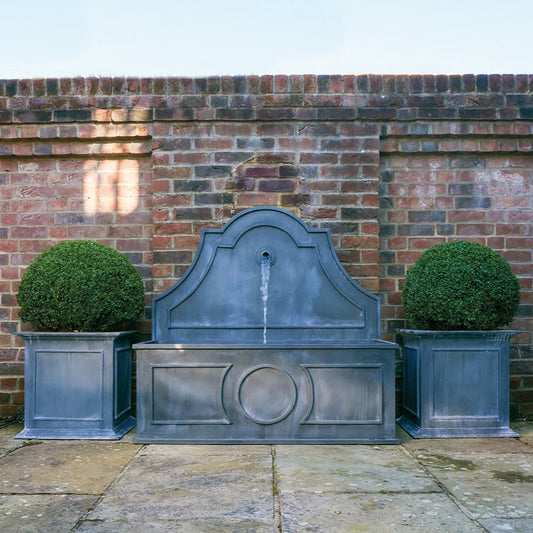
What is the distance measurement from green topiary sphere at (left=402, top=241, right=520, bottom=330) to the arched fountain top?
0.37 metres

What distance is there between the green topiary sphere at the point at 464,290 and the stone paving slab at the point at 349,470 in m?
0.88

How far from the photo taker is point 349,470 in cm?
296

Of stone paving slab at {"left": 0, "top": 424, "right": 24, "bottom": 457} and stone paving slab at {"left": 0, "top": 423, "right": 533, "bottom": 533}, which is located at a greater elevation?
stone paving slab at {"left": 0, "top": 423, "right": 533, "bottom": 533}

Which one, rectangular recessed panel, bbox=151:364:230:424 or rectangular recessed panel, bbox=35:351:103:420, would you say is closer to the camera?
rectangular recessed panel, bbox=151:364:230:424

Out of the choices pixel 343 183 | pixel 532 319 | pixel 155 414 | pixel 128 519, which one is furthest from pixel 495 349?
→ pixel 128 519

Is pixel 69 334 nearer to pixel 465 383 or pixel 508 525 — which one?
pixel 465 383

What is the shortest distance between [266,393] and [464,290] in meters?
1.36

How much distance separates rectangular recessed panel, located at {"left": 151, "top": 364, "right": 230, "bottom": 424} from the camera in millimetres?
3559

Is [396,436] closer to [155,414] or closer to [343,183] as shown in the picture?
[155,414]

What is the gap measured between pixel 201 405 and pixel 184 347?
36 centimetres

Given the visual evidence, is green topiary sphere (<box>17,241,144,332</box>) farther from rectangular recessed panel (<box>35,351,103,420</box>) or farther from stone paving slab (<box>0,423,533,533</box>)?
stone paving slab (<box>0,423,533,533</box>)

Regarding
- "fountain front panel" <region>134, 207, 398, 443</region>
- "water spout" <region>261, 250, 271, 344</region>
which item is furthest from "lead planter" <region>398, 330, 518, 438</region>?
"water spout" <region>261, 250, 271, 344</region>

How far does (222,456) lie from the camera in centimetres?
326

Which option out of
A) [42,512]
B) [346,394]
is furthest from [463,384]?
[42,512]
